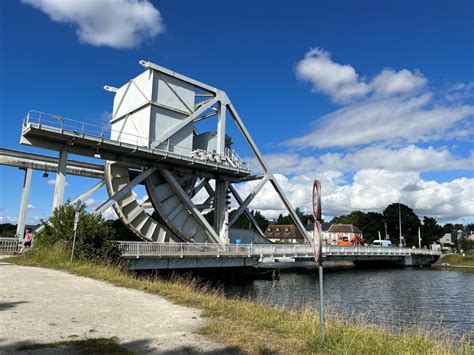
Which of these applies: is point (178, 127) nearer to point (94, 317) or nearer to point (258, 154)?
point (258, 154)

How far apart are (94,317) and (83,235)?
12284 millimetres

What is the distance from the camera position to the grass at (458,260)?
59.0m

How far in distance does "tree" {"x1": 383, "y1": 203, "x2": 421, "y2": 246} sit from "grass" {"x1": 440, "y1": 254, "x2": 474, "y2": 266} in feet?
146

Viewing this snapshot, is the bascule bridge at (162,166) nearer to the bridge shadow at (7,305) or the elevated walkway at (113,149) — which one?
the elevated walkway at (113,149)

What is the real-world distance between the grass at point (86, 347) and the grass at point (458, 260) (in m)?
64.0

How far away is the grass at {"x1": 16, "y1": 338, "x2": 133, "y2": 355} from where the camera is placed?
18.3 feet

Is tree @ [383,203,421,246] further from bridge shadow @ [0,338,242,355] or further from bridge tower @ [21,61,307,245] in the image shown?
bridge shadow @ [0,338,242,355]

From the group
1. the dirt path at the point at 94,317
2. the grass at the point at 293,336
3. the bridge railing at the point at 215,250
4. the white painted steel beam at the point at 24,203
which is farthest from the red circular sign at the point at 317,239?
the white painted steel beam at the point at 24,203

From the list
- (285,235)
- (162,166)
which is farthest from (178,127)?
(285,235)

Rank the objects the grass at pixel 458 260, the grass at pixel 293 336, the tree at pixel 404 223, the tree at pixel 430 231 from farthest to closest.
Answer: the tree at pixel 430 231, the tree at pixel 404 223, the grass at pixel 458 260, the grass at pixel 293 336

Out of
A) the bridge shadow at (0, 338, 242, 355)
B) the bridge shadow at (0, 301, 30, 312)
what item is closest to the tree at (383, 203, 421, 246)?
the bridge shadow at (0, 301, 30, 312)

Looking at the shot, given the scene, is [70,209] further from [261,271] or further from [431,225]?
[431,225]

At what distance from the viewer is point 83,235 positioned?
63.3 feet

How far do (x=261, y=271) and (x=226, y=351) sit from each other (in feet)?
112
